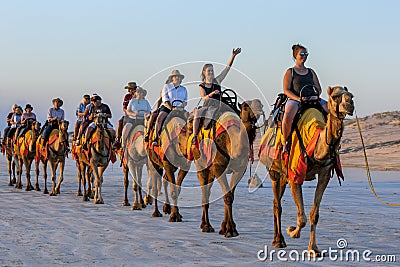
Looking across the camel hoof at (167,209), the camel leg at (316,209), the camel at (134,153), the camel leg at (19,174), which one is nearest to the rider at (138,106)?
the camel at (134,153)

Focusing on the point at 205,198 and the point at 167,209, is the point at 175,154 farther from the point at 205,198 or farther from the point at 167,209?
the point at 205,198

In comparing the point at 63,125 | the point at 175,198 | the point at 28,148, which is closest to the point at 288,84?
the point at 175,198

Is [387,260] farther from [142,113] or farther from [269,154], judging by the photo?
[142,113]

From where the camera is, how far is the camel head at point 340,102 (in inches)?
377

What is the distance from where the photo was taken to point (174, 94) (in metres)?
15.9

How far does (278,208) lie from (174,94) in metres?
5.04

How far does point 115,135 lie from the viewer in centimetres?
1989

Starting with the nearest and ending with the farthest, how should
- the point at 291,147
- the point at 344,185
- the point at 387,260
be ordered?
the point at 387,260
the point at 291,147
the point at 344,185

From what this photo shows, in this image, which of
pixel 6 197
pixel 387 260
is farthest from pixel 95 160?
pixel 387 260

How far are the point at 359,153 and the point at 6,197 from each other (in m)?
25.3

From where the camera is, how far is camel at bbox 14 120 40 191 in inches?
965

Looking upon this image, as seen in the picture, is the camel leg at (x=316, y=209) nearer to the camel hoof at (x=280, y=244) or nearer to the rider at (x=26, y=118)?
the camel hoof at (x=280, y=244)

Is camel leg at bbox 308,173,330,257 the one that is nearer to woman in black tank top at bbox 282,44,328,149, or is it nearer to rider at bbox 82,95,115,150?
woman in black tank top at bbox 282,44,328,149

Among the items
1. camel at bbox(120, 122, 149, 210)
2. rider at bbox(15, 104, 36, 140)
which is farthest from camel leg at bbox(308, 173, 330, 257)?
rider at bbox(15, 104, 36, 140)
